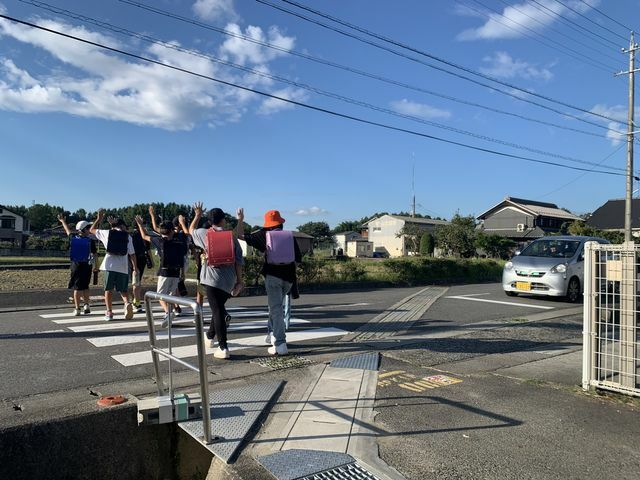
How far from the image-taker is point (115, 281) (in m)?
8.23

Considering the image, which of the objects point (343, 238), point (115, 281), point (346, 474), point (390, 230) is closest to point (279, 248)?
point (346, 474)

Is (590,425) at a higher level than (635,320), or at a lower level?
lower

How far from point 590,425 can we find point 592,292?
4.35 ft

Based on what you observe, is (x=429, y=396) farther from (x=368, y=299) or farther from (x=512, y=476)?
(x=368, y=299)

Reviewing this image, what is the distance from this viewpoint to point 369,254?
227 feet

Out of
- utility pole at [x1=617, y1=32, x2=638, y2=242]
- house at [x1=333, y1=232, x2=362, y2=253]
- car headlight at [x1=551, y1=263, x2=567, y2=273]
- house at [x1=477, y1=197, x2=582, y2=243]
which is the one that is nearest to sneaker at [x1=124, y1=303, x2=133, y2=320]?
car headlight at [x1=551, y1=263, x2=567, y2=273]

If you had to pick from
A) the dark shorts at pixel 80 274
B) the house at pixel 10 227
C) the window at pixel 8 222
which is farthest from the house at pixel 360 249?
the dark shorts at pixel 80 274

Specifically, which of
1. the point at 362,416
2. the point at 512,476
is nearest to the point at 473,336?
the point at 362,416

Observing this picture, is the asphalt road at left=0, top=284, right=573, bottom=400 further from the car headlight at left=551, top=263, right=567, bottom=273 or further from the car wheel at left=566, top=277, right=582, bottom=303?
the car headlight at left=551, top=263, right=567, bottom=273

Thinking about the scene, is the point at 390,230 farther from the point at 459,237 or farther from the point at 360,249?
the point at 459,237

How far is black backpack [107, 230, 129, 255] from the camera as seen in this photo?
26.7 ft

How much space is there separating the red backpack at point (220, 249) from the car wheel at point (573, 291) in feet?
32.6

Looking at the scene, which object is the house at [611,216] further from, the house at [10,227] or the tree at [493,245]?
the house at [10,227]

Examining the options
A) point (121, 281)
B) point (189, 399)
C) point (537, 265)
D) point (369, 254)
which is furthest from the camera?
point (369, 254)
